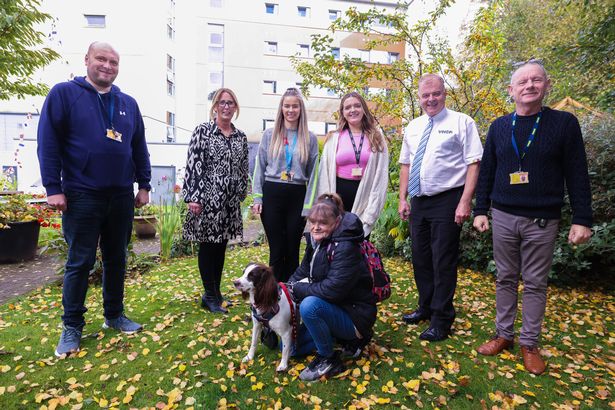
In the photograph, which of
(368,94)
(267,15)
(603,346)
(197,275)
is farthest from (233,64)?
(603,346)

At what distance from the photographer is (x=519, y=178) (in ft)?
8.05

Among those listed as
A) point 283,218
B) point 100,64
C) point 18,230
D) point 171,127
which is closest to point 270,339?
point 283,218

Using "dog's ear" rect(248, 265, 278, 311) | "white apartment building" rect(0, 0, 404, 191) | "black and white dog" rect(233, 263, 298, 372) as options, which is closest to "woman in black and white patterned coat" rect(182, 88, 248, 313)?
"black and white dog" rect(233, 263, 298, 372)

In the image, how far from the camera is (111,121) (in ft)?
9.07

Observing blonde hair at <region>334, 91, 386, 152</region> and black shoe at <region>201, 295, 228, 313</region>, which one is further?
black shoe at <region>201, 295, 228, 313</region>

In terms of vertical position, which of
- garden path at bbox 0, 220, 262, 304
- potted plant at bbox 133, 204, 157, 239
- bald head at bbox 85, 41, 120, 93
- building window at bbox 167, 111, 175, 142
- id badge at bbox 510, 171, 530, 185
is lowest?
garden path at bbox 0, 220, 262, 304

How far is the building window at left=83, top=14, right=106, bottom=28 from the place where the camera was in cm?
1814

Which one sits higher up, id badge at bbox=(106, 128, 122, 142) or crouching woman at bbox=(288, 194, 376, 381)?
id badge at bbox=(106, 128, 122, 142)

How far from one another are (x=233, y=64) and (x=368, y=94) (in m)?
15.7

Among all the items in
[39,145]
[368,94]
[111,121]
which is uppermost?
[368,94]

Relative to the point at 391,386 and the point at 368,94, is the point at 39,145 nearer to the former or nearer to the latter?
the point at 391,386

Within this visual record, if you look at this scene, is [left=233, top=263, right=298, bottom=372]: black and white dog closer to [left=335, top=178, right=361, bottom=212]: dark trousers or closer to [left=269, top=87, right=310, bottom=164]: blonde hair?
[left=335, top=178, right=361, bottom=212]: dark trousers

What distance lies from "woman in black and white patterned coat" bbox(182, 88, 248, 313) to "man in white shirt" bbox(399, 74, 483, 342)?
5.13 ft

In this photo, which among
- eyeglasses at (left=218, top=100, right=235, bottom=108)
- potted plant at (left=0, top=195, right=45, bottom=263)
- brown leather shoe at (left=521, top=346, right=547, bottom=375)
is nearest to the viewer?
brown leather shoe at (left=521, top=346, right=547, bottom=375)
